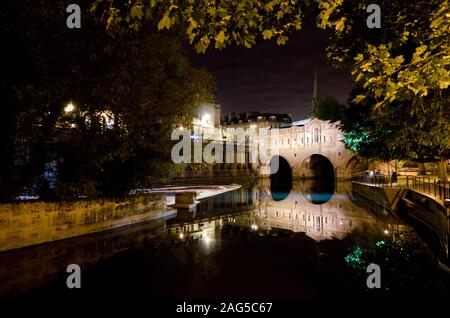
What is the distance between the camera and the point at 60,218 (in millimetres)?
13094

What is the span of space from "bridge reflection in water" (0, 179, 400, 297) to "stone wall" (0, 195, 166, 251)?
518 mm

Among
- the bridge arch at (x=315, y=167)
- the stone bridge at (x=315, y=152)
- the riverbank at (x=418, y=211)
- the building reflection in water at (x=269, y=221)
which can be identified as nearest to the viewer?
the riverbank at (x=418, y=211)

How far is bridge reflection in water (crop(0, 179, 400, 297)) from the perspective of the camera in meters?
8.10

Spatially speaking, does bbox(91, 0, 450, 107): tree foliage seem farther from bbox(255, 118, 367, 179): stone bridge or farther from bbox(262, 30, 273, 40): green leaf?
bbox(255, 118, 367, 179): stone bridge

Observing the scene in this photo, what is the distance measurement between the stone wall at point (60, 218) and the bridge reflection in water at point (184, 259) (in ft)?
1.70

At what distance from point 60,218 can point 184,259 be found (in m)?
5.98

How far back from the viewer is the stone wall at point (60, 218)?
11383mm

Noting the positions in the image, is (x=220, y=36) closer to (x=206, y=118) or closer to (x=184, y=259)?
(x=184, y=259)

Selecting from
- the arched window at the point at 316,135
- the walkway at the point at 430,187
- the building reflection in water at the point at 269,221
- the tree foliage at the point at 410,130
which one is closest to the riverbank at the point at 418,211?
the walkway at the point at 430,187

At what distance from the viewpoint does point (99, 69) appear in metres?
12.4

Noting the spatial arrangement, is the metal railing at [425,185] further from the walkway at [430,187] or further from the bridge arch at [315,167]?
the bridge arch at [315,167]

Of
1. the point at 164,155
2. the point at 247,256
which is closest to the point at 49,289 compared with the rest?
the point at 247,256

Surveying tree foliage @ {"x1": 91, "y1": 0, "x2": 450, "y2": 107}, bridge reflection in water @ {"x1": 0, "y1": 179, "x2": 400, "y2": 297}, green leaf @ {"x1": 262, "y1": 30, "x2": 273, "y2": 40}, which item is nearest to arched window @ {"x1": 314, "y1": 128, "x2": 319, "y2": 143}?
bridge reflection in water @ {"x1": 0, "y1": 179, "x2": 400, "y2": 297}

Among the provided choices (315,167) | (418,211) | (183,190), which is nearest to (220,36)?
(418,211)
